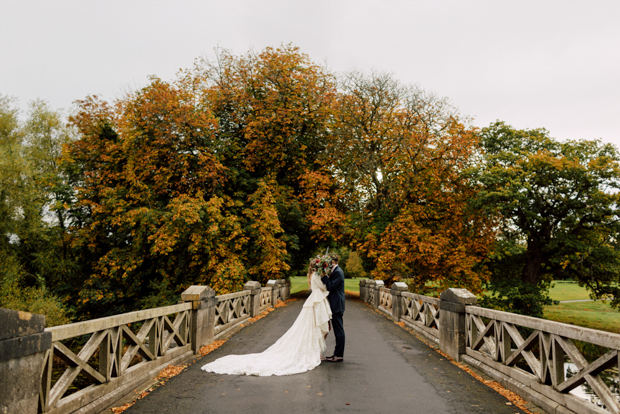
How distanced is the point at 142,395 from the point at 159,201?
57.7 feet

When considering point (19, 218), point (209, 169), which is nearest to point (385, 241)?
point (209, 169)

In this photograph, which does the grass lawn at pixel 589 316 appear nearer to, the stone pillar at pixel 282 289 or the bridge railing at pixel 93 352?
the stone pillar at pixel 282 289

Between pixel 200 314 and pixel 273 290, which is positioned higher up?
pixel 200 314

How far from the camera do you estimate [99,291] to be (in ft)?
73.0

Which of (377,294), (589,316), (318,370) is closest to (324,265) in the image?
(318,370)

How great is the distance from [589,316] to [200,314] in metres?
37.7

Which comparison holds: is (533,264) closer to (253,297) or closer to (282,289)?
(282,289)

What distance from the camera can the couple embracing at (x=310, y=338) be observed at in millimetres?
7531

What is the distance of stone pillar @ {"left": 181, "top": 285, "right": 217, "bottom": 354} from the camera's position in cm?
909

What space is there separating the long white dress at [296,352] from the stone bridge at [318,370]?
11.8 inches

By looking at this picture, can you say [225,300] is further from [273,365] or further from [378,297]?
[378,297]

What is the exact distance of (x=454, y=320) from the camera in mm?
8844

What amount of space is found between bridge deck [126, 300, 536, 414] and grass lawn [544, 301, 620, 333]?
2830 cm

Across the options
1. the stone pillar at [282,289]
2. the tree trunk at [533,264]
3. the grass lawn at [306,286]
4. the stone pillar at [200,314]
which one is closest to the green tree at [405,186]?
the tree trunk at [533,264]
